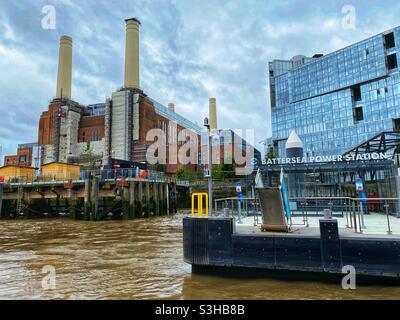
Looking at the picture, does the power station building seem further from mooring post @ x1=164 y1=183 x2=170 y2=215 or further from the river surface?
the river surface

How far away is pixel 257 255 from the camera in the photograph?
830 cm

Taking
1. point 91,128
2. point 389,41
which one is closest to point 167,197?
point 91,128

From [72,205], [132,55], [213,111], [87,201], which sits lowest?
[72,205]

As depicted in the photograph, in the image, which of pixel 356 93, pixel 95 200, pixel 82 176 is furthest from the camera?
pixel 356 93

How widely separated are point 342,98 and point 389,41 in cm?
1788

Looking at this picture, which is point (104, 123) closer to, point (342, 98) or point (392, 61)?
point (342, 98)

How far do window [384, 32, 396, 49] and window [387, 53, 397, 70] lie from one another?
8.10 ft

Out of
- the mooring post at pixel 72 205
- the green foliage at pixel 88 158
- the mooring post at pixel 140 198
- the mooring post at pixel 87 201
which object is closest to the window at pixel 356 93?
the green foliage at pixel 88 158

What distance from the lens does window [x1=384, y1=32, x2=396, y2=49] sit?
8000cm

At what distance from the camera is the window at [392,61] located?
79.9 m

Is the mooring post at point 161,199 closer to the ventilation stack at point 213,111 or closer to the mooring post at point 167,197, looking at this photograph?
the mooring post at point 167,197

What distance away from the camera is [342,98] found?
9025cm
